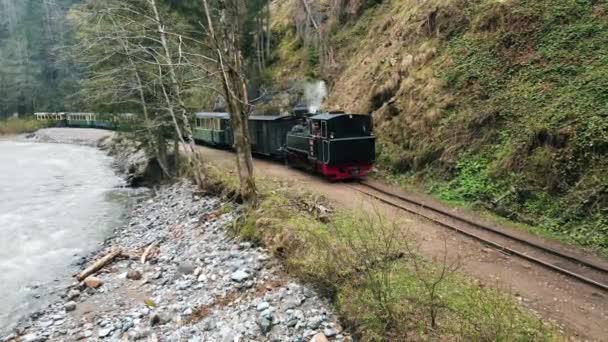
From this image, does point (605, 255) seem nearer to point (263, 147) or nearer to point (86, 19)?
point (263, 147)

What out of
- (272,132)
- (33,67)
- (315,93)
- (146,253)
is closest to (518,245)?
(146,253)

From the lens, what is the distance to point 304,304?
7953 millimetres

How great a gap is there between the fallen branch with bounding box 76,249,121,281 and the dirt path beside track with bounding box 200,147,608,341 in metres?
6.97

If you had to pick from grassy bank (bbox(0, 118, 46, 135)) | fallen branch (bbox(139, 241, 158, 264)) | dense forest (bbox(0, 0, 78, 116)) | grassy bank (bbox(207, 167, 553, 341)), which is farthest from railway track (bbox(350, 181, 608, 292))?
grassy bank (bbox(0, 118, 46, 135))

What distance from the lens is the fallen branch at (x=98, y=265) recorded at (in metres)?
12.3

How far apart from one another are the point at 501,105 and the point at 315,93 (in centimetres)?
1651

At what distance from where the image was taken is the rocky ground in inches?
308

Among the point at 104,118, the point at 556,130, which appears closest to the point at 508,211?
the point at 556,130

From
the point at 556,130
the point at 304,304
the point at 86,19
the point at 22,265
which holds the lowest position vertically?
the point at 22,265

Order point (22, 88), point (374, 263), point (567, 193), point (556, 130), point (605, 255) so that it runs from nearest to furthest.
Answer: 1. point (374, 263)
2. point (605, 255)
3. point (567, 193)
4. point (556, 130)
5. point (22, 88)

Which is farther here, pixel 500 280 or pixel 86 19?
pixel 86 19

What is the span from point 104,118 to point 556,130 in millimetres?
20792

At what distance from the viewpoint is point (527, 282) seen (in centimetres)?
789

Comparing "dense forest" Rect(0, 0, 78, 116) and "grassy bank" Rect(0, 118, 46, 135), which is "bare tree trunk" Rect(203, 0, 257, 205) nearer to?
"dense forest" Rect(0, 0, 78, 116)
